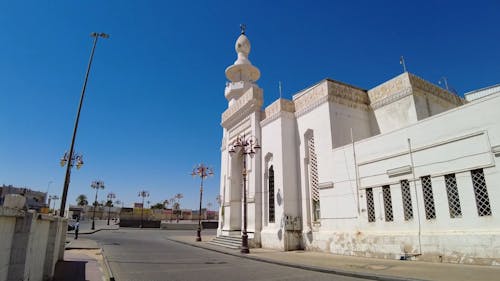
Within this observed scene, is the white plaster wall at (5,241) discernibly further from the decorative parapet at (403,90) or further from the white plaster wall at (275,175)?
the decorative parapet at (403,90)

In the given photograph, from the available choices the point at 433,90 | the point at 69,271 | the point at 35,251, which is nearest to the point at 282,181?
the point at 433,90

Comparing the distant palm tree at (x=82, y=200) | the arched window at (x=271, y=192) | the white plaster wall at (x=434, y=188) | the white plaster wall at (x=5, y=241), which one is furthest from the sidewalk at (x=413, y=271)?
the distant palm tree at (x=82, y=200)

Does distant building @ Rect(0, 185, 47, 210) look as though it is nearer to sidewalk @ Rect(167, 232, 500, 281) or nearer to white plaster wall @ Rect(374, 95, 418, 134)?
sidewalk @ Rect(167, 232, 500, 281)

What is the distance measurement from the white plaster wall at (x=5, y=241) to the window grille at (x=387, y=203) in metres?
13.0

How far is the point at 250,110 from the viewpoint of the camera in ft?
73.6

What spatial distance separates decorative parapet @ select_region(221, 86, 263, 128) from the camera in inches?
858

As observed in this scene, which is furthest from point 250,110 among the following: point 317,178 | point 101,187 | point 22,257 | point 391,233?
point 101,187

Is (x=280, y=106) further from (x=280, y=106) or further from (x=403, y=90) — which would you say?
(x=403, y=90)

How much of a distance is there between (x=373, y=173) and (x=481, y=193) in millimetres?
4246

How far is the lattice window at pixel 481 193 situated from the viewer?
991 centimetres

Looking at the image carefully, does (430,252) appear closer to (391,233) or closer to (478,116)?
(391,233)

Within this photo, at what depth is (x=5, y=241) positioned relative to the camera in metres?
4.16

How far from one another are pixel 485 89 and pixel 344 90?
9.22m

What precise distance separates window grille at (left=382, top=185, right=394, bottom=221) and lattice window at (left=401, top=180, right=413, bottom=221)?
0.68 meters
